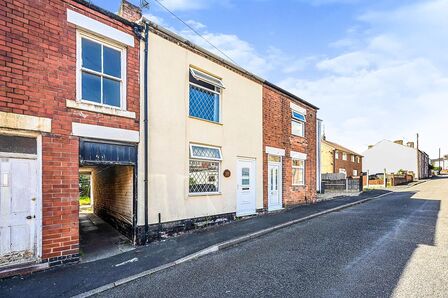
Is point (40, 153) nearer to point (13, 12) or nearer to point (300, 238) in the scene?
point (13, 12)

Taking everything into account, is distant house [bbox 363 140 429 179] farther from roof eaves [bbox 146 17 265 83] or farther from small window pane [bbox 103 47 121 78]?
small window pane [bbox 103 47 121 78]

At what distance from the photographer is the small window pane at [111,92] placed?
7172 mm

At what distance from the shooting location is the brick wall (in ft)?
25.9

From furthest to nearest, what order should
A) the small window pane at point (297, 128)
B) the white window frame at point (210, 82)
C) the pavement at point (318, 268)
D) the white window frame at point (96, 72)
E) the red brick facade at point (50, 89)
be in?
the small window pane at point (297, 128), the white window frame at point (210, 82), the white window frame at point (96, 72), the red brick facade at point (50, 89), the pavement at point (318, 268)

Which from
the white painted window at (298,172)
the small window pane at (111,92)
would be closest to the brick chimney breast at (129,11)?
the small window pane at (111,92)

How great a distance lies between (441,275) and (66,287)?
6680 millimetres

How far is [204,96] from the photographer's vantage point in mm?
10094

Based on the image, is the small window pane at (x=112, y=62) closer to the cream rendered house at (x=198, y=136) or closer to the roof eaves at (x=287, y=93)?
the cream rendered house at (x=198, y=136)

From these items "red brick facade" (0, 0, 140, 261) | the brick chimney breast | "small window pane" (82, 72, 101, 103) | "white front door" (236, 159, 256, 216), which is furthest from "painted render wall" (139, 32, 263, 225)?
"red brick facade" (0, 0, 140, 261)

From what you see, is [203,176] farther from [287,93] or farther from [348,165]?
[348,165]

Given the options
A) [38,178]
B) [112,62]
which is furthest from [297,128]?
[38,178]

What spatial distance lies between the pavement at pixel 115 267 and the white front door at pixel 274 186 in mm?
3997

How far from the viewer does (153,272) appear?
18.3ft

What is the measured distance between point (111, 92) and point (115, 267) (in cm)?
424
